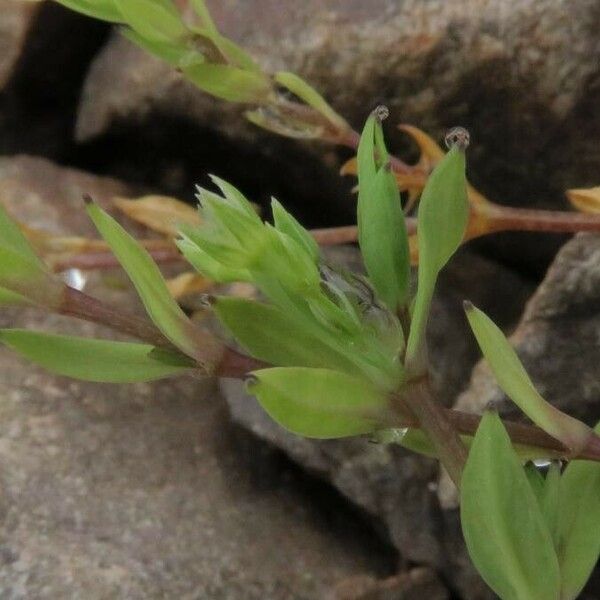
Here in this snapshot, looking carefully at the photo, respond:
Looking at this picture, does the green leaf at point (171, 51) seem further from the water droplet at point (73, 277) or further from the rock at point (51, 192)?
the rock at point (51, 192)

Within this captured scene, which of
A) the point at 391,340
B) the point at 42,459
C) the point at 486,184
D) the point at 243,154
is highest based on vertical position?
the point at 391,340

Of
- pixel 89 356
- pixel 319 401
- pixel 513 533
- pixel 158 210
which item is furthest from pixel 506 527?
pixel 158 210

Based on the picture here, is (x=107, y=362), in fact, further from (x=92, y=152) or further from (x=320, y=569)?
(x=92, y=152)

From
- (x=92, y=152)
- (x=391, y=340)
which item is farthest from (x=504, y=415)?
(x=92, y=152)

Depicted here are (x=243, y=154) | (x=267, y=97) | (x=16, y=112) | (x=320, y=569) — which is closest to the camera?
(x=267, y=97)

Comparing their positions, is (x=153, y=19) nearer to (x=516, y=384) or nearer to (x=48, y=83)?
(x=516, y=384)

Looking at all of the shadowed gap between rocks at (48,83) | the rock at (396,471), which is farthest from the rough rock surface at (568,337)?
the shadowed gap between rocks at (48,83)
